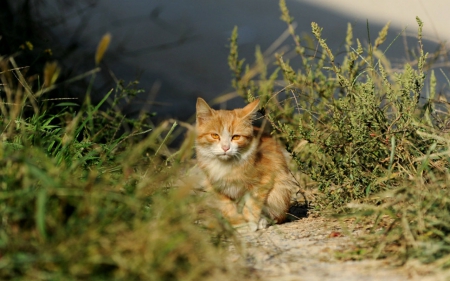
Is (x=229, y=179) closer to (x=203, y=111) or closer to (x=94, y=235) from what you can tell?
(x=203, y=111)

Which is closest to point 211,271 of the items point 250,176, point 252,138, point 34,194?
point 34,194

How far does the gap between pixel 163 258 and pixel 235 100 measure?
14.2 ft

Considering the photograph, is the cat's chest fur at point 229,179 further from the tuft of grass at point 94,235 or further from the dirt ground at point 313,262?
the tuft of grass at point 94,235

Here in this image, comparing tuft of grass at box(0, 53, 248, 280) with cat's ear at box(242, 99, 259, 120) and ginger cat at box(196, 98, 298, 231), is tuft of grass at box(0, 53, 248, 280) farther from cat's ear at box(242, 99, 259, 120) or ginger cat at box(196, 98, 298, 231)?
cat's ear at box(242, 99, 259, 120)

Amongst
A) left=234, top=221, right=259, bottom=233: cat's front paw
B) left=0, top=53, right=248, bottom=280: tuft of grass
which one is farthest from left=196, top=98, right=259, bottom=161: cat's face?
left=0, top=53, right=248, bottom=280: tuft of grass

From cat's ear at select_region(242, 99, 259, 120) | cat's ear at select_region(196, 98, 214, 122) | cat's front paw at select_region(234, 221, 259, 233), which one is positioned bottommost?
cat's front paw at select_region(234, 221, 259, 233)

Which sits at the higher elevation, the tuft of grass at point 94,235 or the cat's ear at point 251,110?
the cat's ear at point 251,110

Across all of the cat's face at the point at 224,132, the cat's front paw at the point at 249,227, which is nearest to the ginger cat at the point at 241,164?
the cat's face at the point at 224,132

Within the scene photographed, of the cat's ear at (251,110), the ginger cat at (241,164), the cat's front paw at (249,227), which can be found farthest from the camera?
the cat's ear at (251,110)

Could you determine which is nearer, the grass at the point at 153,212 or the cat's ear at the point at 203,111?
the grass at the point at 153,212

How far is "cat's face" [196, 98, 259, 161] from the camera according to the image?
290 centimetres

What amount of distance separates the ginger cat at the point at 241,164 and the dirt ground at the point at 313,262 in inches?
12.2

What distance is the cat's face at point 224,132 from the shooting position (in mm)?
2900

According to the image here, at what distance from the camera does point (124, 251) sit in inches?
62.2
